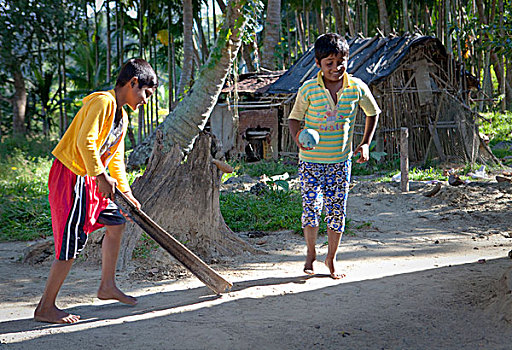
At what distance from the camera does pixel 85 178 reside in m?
3.18

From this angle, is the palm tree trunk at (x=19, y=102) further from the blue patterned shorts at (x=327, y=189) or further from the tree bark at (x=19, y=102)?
the blue patterned shorts at (x=327, y=189)

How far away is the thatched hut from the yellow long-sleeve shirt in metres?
9.98

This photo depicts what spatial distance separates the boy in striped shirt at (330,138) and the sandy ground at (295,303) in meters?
0.49

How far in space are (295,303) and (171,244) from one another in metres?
0.90

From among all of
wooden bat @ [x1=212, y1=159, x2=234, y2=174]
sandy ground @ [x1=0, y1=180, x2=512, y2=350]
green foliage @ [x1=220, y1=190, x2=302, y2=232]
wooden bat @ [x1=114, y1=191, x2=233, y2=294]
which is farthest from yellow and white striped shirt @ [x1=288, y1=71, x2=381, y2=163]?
green foliage @ [x1=220, y1=190, x2=302, y2=232]

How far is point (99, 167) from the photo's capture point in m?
3.02

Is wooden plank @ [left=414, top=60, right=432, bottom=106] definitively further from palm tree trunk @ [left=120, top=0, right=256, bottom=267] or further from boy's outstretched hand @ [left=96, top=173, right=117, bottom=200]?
boy's outstretched hand @ [left=96, top=173, right=117, bottom=200]

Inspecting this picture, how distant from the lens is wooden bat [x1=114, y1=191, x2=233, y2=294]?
10.7 feet

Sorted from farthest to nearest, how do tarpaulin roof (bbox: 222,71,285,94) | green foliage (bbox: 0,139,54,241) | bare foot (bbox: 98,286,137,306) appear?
1. tarpaulin roof (bbox: 222,71,285,94)
2. green foliage (bbox: 0,139,54,241)
3. bare foot (bbox: 98,286,137,306)

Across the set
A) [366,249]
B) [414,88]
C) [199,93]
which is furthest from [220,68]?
[414,88]

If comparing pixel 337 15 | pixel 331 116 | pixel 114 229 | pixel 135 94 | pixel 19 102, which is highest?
pixel 337 15

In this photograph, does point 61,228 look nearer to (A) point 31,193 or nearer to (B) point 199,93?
(B) point 199,93

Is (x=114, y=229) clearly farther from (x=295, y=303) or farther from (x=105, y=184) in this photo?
(x=295, y=303)

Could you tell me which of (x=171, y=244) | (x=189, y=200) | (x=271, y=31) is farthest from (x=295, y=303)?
(x=271, y=31)
